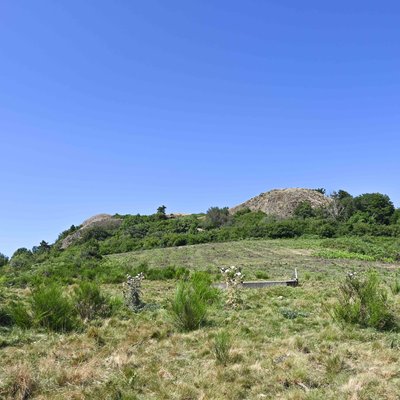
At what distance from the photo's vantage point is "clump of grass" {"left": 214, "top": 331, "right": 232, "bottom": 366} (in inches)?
241

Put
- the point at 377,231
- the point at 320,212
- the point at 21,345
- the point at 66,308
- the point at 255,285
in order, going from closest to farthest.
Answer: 1. the point at 21,345
2. the point at 66,308
3. the point at 255,285
4. the point at 377,231
5. the point at 320,212

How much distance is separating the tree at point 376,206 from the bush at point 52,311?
64.7m

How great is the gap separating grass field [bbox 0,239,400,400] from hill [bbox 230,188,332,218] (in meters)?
78.4

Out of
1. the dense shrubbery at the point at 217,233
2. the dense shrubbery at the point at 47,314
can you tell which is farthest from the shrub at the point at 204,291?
the dense shrubbery at the point at 217,233

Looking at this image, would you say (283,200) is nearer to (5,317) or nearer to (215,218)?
(215,218)

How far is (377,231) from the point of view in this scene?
178 ft

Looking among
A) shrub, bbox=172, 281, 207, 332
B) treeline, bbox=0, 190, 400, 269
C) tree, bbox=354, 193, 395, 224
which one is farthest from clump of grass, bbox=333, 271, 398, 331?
tree, bbox=354, 193, 395, 224

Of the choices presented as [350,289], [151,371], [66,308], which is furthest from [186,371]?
[350,289]

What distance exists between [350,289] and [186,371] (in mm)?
4870

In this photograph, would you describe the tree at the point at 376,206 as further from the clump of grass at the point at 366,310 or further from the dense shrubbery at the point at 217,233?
the clump of grass at the point at 366,310

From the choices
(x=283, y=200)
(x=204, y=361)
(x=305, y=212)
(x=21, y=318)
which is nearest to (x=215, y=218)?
(x=305, y=212)

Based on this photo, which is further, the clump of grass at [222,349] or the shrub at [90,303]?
the shrub at [90,303]

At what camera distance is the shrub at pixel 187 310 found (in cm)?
848

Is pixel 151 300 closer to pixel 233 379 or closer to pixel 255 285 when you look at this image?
pixel 255 285
